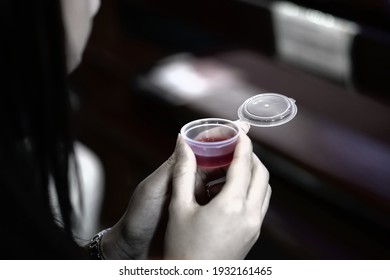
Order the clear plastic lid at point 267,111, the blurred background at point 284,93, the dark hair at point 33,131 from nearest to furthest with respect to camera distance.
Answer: the dark hair at point 33,131, the clear plastic lid at point 267,111, the blurred background at point 284,93

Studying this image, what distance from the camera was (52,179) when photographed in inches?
32.5

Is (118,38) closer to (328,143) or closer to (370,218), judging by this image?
(328,143)

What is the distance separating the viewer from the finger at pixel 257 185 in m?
0.66

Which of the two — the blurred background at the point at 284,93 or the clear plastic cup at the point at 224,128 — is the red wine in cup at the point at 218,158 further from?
the blurred background at the point at 284,93

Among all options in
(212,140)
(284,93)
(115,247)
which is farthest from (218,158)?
(284,93)

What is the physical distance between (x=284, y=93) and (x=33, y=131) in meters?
0.69

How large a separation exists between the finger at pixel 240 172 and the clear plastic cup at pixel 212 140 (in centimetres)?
1

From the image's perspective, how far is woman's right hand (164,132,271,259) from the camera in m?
0.64

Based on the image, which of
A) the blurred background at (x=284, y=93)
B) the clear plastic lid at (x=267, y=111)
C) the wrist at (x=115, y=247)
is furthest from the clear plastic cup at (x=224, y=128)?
the blurred background at (x=284, y=93)

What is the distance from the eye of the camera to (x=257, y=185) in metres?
0.67

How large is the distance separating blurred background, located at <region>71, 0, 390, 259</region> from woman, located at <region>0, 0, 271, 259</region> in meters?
0.28

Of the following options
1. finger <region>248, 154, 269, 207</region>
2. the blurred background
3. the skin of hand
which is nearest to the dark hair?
the skin of hand

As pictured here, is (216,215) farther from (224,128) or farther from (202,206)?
(224,128)
